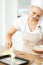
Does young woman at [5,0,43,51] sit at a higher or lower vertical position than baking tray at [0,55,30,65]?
higher

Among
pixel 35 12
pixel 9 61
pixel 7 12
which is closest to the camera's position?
pixel 9 61

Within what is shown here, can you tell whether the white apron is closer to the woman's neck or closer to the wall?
the woman's neck

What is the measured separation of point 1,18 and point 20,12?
12.7 inches

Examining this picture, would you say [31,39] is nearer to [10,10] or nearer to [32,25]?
[32,25]

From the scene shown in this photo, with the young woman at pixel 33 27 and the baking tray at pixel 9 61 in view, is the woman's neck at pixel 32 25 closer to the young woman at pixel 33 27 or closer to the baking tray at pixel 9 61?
the young woman at pixel 33 27

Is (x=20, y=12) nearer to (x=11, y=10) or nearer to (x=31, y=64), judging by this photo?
(x=11, y=10)

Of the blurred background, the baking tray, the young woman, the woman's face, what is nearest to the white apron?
the young woman

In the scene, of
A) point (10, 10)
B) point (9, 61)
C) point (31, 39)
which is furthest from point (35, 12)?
point (10, 10)

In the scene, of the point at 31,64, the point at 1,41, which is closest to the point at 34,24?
the point at 31,64

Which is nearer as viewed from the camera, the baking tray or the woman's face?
the baking tray

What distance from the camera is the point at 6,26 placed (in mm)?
2816

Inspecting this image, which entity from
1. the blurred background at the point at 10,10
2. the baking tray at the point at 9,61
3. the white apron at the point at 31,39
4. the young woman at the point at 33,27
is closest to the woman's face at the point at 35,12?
the young woman at the point at 33,27

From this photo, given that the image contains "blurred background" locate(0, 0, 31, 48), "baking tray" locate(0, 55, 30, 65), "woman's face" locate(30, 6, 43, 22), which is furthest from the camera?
"blurred background" locate(0, 0, 31, 48)

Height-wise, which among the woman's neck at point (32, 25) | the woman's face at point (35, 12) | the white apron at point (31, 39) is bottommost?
the white apron at point (31, 39)
